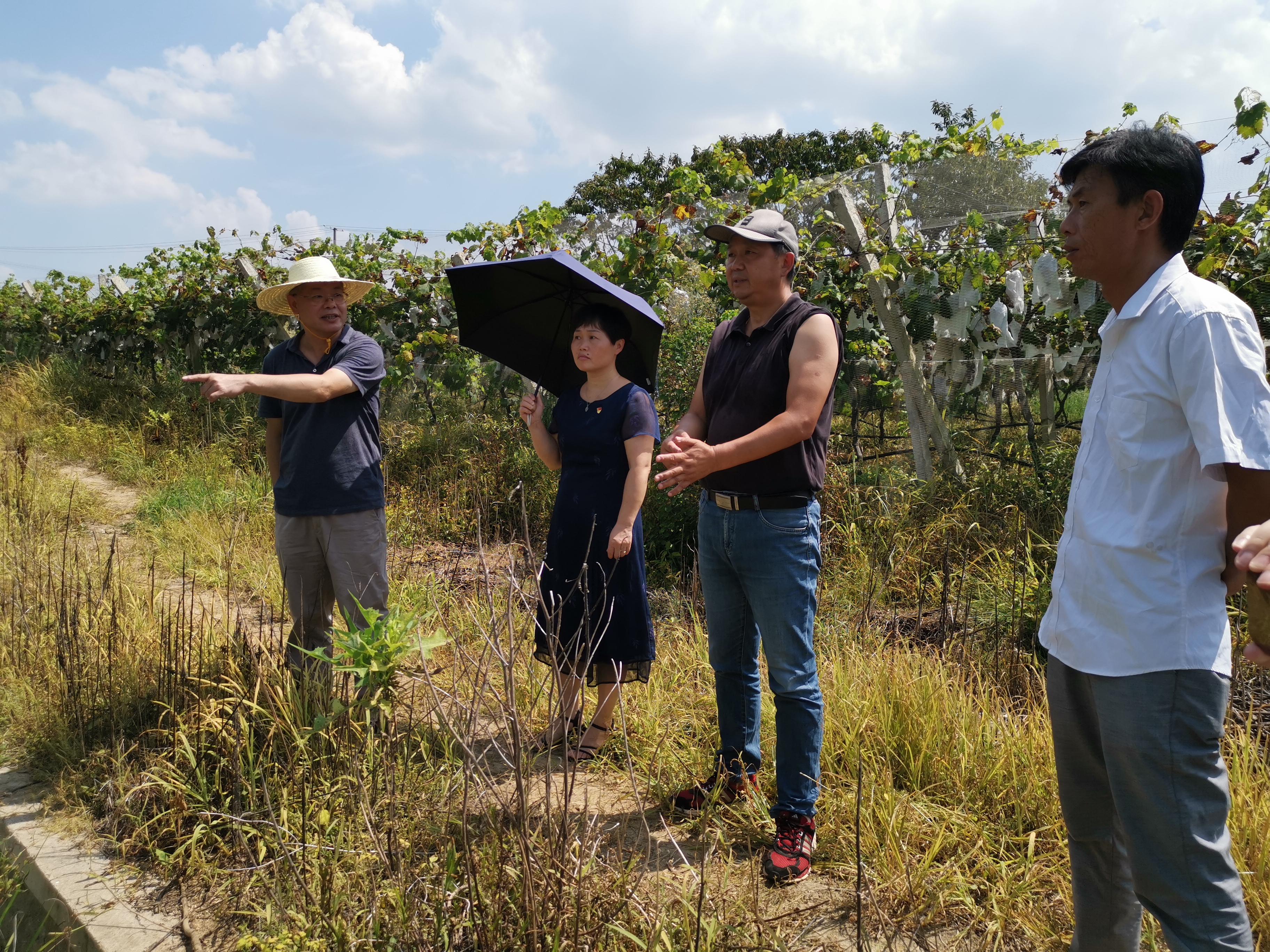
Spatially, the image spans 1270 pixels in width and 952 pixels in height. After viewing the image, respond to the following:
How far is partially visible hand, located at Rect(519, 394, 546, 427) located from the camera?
320cm

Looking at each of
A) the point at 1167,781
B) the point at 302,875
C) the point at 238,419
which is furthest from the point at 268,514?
the point at 1167,781

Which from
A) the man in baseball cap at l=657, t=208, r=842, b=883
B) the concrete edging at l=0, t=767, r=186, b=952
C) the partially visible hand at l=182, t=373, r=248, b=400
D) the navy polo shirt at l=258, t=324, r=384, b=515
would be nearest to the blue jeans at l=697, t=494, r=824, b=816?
the man in baseball cap at l=657, t=208, r=842, b=883

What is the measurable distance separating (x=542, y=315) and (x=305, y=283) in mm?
918

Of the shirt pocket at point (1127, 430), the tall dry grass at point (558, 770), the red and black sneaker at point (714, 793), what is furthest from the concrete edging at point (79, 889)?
A: the shirt pocket at point (1127, 430)

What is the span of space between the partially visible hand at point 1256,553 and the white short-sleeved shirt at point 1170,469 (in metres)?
0.17

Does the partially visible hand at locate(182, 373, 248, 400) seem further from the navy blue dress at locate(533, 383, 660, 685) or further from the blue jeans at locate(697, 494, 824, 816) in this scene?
the blue jeans at locate(697, 494, 824, 816)

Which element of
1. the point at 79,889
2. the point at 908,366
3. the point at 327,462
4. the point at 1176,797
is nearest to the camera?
the point at 1176,797

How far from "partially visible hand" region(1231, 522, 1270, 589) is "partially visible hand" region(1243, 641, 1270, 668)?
0.15 metres

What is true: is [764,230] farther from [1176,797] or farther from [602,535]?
[1176,797]

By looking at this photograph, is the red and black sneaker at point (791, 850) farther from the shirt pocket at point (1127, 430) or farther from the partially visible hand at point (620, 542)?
the shirt pocket at point (1127, 430)

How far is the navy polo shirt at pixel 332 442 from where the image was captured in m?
3.28

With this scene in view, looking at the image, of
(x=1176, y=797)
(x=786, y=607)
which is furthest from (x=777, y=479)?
(x=1176, y=797)

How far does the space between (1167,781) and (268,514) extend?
6.37m

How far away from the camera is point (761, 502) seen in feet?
8.32
